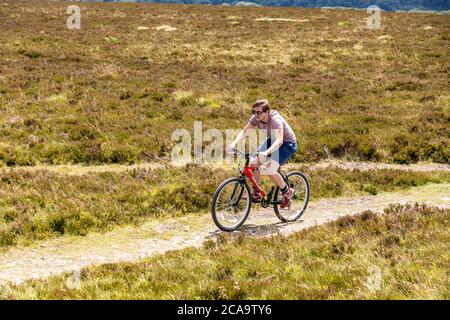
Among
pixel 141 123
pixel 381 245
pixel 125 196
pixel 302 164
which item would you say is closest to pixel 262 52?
pixel 141 123

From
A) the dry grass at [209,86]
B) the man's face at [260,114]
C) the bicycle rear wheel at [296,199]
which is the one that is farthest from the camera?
the dry grass at [209,86]

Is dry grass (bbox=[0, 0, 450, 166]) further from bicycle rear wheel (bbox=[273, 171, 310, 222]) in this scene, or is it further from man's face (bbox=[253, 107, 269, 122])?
man's face (bbox=[253, 107, 269, 122])

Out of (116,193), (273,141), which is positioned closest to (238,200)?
(273,141)

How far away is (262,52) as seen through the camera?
35812 mm

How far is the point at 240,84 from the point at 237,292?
64.1 feet

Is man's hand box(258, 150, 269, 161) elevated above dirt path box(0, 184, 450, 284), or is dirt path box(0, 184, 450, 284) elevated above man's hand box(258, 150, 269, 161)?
man's hand box(258, 150, 269, 161)

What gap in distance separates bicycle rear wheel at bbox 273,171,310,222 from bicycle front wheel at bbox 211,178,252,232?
3.09ft

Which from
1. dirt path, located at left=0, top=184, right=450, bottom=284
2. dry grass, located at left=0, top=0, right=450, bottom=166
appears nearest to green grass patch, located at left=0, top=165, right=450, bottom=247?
dirt path, located at left=0, top=184, right=450, bottom=284

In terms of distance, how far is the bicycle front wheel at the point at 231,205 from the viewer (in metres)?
9.86

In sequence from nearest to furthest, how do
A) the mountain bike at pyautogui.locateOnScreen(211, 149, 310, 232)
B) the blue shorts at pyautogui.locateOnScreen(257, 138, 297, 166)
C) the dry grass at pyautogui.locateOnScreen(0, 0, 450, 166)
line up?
the mountain bike at pyautogui.locateOnScreen(211, 149, 310, 232) → the blue shorts at pyautogui.locateOnScreen(257, 138, 297, 166) → the dry grass at pyautogui.locateOnScreen(0, 0, 450, 166)

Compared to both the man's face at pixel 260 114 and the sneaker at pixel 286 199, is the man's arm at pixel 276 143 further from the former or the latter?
the sneaker at pixel 286 199

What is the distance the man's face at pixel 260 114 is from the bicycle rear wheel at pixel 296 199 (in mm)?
1873

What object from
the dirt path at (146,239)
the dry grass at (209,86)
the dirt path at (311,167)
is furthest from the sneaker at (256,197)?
the dry grass at (209,86)

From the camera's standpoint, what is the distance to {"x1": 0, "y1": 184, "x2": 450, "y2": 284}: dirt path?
8.72 m
